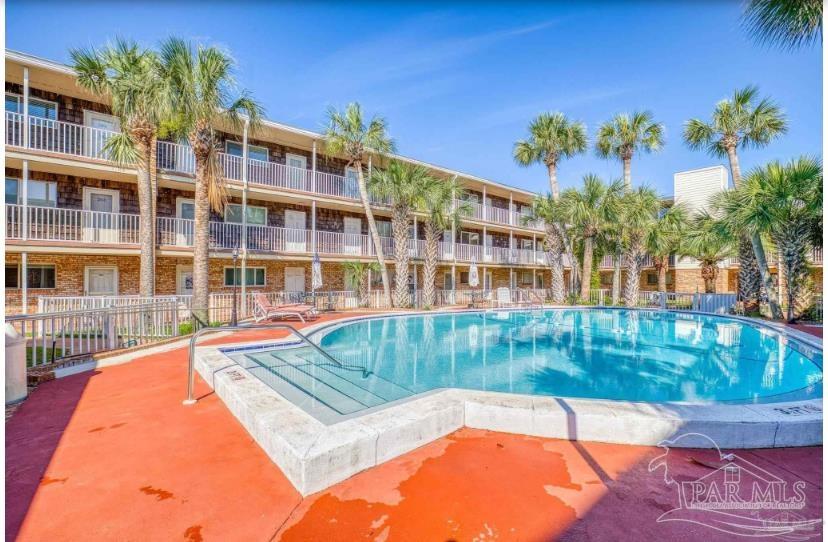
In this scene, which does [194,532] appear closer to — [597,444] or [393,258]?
[597,444]

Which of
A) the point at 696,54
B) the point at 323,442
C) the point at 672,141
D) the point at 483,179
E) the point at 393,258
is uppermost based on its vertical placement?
the point at 672,141

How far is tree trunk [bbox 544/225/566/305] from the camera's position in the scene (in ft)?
76.2

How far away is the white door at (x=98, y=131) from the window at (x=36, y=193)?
7.11 ft

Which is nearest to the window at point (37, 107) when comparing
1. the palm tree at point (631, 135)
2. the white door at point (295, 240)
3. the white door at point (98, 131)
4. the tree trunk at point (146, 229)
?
the white door at point (98, 131)

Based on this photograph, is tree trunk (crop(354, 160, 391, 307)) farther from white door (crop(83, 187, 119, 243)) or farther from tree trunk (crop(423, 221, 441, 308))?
white door (crop(83, 187, 119, 243))

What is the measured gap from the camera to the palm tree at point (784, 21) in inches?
177

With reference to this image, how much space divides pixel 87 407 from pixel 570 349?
10436 millimetres

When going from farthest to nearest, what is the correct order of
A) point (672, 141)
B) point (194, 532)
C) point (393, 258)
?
point (672, 141) → point (393, 258) → point (194, 532)

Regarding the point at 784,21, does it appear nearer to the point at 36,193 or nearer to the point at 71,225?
the point at 71,225

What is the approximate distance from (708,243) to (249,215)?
75.9 ft

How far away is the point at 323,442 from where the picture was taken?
10.4ft

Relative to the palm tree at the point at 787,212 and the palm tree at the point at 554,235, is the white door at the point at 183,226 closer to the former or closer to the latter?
the palm tree at the point at 554,235

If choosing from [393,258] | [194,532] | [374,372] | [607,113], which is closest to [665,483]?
[194,532]

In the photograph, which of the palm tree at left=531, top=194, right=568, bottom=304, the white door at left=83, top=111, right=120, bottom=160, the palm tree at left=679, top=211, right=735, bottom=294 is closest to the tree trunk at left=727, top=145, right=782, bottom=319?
the palm tree at left=679, top=211, right=735, bottom=294
